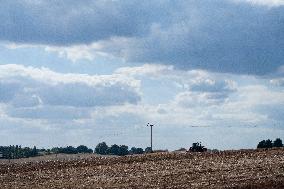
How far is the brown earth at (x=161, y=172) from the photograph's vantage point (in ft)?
142

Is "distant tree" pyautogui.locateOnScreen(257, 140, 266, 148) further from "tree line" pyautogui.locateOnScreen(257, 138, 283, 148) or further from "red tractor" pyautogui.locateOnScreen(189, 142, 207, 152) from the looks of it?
"red tractor" pyautogui.locateOnScreen(189, 142, 207, 152)

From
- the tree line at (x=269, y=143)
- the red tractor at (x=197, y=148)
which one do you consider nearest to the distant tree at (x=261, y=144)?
the tree line at (x=269, y=143)

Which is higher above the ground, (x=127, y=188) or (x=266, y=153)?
(x=266, y=153)

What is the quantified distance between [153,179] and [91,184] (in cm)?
519

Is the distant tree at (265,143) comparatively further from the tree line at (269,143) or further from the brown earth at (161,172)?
the brown earth at (161,172)

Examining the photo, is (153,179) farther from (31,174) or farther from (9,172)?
(9,172)

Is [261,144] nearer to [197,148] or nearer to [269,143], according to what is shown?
[269,143]

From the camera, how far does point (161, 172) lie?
5012 centimetres

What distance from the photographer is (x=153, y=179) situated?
151ft

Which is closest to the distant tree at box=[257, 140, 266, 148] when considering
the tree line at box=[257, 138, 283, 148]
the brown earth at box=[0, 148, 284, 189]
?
the tree line at box=[257, 138, 283, 148]

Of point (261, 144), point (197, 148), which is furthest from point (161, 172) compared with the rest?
point (261, 144)

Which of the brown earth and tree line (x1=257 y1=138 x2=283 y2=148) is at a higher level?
tree line (x1=257 y1=138 x2=283 y2=148)

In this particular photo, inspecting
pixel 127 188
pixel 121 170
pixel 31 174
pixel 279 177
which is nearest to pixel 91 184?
pixel 127 188

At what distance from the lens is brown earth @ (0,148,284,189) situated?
43.3m
